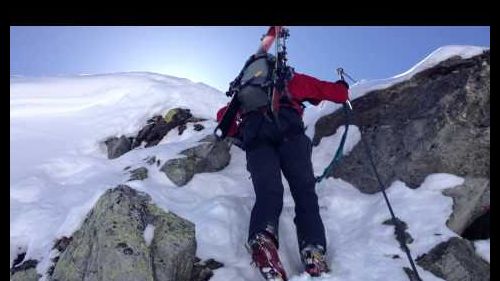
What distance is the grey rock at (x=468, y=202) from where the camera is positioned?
6.89 meters

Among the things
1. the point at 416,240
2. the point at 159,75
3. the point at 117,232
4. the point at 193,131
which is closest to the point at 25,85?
the point at 159,75

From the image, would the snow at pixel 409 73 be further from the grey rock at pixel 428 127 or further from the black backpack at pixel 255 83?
the black backpack at pixel 255 83

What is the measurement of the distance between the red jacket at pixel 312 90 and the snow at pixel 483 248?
2684 millimetres

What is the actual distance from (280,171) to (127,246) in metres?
2.29

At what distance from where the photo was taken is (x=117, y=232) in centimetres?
589

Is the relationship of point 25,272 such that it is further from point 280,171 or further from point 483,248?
point 483,248

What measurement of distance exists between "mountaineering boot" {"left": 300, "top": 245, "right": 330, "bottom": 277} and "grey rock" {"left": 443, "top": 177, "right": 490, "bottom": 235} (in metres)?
1.84

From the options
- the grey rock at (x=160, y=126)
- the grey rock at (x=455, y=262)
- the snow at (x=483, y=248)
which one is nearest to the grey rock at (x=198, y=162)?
the grey rock at (x=160, y=126)

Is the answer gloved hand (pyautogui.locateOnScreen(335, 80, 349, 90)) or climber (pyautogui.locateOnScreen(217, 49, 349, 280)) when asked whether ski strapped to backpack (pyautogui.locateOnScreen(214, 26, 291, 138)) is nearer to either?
climber (pyautogui.locateOnScreen(217, 49, 349, 280))

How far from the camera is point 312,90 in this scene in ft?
25.3

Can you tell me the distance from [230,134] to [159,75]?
38.6 ft

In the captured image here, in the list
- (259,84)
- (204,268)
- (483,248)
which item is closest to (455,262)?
(483,248)

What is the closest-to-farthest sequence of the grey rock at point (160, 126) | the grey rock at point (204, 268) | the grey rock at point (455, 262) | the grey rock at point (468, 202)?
the grey rock at point (455, 262) < the grey rock at point (204, 268) < the grey rock at point (468, 202) < the grey rock at point (160, 126)
